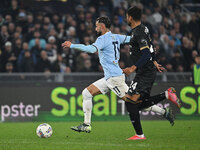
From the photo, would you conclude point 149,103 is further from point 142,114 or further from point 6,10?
point 6,10

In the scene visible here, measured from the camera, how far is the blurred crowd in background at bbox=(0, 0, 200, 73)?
15984mm

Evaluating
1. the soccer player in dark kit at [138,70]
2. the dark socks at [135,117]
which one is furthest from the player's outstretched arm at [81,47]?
the dark socks at [135,117]

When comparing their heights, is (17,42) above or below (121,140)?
above

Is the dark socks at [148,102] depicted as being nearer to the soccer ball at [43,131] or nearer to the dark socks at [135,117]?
the dark socks at [135,117]

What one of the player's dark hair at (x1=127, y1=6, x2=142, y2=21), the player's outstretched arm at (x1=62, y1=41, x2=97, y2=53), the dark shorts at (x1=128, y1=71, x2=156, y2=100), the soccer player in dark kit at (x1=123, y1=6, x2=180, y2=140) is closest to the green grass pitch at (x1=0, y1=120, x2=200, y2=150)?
the soccer player in dark kit at (x1=123, y1=6, x2=180, y2=140)

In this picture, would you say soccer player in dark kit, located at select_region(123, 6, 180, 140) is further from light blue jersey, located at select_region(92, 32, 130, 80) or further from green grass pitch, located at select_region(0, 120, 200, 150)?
light blue jersey, located at select_region(92, 32, 130, 80)

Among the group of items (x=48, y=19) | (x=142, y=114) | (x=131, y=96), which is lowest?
(x=142, y=114)

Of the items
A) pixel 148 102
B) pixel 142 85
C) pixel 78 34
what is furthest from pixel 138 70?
pixel 78 34

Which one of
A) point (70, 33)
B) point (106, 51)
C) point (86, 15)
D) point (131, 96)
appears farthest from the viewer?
point (86, 15)

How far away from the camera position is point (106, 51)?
371 inches

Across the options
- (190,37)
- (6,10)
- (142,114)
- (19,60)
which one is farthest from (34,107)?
(190,37)

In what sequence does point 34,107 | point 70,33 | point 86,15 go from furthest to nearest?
point 86,15, point 70,33, point 34,107

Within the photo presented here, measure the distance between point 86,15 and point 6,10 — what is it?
2.90 meters

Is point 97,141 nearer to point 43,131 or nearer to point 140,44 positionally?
point 43,131
